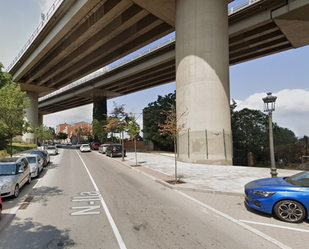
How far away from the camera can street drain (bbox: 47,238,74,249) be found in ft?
12.9

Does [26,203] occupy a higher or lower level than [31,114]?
lower

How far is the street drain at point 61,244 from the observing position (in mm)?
3920

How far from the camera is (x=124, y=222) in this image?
5113 mm

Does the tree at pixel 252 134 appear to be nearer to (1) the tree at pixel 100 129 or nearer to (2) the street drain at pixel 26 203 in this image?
(2) the street drain at pixel 26 203

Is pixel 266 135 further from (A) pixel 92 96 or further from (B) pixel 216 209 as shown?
(A) pixel 92 96

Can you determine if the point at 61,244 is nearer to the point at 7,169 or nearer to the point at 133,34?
the point at 7,169

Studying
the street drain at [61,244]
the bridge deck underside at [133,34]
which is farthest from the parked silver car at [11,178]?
the bridge deck underside at [133,34]

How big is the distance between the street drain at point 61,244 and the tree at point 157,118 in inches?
1028

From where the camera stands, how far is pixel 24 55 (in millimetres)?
33594

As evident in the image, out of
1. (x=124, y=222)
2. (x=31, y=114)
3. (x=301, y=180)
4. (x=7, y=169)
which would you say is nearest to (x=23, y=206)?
(x=7, y=169)

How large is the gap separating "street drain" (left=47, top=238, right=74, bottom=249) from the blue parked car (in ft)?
15.9

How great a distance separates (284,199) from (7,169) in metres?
9.89

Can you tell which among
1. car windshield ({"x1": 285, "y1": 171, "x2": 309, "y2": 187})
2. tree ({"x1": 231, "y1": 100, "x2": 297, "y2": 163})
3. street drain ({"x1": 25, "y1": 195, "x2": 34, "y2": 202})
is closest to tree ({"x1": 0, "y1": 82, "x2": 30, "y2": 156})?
street drain ({"x1": 25, "y1": 195, "x2": 34, "y2": 202})

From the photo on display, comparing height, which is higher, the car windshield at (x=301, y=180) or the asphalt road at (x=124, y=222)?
the car windshield at (x=301, y=180)
